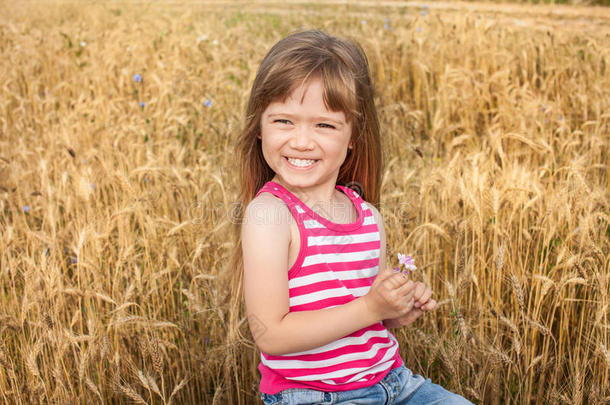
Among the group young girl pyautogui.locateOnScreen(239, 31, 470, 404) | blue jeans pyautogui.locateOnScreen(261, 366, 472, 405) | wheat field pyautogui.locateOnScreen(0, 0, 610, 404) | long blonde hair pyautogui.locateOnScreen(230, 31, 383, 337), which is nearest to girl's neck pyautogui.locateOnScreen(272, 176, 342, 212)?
young girl pyautogui.locateOnScreen(239, 31, 470, 404)

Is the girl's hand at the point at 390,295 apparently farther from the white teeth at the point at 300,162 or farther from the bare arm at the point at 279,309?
the white teeth at the point at 300,162

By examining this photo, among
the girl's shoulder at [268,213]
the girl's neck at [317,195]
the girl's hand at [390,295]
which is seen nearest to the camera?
the girl's hand at [390,295]

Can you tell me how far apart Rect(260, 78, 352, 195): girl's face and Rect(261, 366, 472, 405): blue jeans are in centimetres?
50

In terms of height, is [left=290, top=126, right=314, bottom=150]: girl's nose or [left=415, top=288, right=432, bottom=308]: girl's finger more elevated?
[left=290, top=126, right=314, bottom=150]: girl's nose

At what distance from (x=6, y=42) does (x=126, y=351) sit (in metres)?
5.35

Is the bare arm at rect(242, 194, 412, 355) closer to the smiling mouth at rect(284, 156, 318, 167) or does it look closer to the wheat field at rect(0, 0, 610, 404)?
the smiling mouth at rect(284, 156, 318, 167)

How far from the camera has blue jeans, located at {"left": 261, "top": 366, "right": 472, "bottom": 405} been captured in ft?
4.36

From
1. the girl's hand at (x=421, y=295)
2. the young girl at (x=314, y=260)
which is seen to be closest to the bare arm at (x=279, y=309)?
the young girl at (x=314, y=260)

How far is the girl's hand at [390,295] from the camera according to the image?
1.19 meters

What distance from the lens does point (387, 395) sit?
137 cm

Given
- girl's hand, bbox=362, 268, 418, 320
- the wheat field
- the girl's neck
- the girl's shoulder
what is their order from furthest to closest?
the wheat field, the girl's neck, the girl's shoulder, girl's hand, bbox=362, 268, 418, 320

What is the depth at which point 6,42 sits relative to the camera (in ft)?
19.9

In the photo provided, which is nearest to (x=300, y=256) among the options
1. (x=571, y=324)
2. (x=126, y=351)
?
(x=126, y=351)

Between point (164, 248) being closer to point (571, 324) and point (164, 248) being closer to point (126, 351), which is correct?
point (126, 351)
